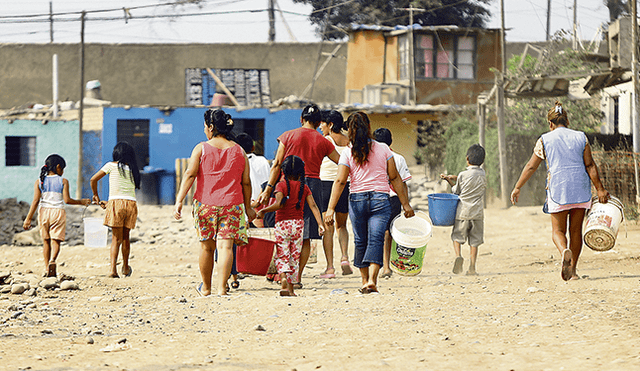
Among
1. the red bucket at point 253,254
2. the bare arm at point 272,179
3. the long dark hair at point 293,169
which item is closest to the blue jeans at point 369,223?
the long dark hair at point 293,169

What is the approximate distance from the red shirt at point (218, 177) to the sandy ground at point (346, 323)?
2.96ft

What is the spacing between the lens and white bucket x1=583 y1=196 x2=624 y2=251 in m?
7.54

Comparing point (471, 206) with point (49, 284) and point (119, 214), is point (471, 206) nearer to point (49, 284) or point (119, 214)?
point (119, 214)

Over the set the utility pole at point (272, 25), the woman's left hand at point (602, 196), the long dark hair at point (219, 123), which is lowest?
the woman's left hand at point (602, 196)

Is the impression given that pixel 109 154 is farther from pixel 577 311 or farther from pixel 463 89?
pixel 577 311

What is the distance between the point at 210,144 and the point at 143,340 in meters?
2.37

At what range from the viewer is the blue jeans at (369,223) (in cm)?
696

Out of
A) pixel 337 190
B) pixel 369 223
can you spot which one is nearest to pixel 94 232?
pixel 337 190

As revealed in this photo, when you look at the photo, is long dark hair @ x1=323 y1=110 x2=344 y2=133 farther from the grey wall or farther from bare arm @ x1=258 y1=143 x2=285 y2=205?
the grey wall

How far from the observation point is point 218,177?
698 cm

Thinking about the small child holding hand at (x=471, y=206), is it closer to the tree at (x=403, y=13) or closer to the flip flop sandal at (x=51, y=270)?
the flip flop sandal at (x=51, y=270)

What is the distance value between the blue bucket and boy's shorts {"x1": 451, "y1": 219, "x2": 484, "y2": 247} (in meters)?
0.12

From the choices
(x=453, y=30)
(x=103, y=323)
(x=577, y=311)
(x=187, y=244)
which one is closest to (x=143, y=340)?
(x=103, y=323)

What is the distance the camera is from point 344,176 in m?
7.11
